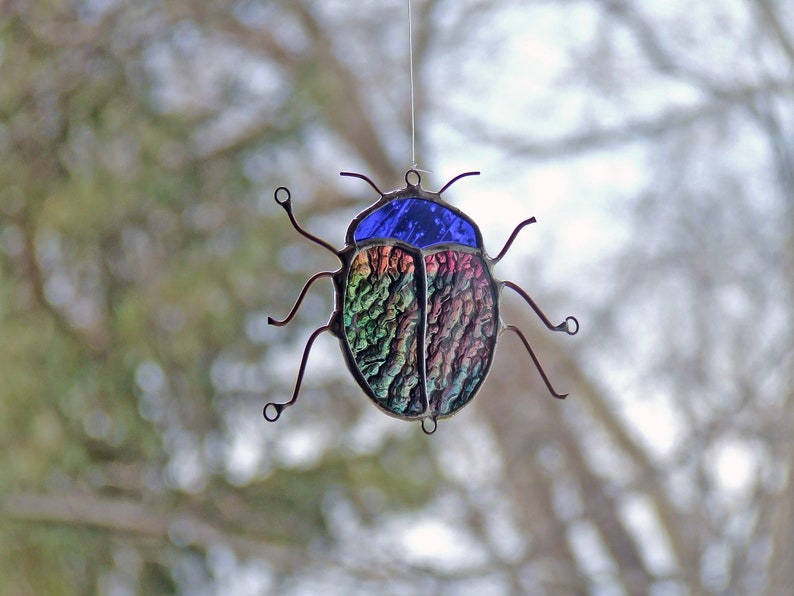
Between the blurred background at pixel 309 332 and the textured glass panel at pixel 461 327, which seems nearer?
the textured glass panel at pixel 461 327

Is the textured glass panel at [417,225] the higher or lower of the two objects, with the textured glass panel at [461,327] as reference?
higher

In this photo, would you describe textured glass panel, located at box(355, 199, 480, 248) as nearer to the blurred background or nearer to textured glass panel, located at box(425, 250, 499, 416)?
textured glass panel, located at box(425, 250, 499, 416)

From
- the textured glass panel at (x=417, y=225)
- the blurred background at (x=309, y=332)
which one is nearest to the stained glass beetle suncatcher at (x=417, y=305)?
the textured glass panel at (x=417, y=225)

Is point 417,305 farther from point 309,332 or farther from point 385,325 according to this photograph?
point 309,332

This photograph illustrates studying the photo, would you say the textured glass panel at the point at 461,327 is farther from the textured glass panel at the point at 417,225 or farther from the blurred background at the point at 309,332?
the blurred background at the point at 309,332

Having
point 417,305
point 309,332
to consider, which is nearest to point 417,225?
point 417,305

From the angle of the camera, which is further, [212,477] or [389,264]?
[212,477]

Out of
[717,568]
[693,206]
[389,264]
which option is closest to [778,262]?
[693,206]

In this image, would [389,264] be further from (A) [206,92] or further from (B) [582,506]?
A: (B) [582,506]
